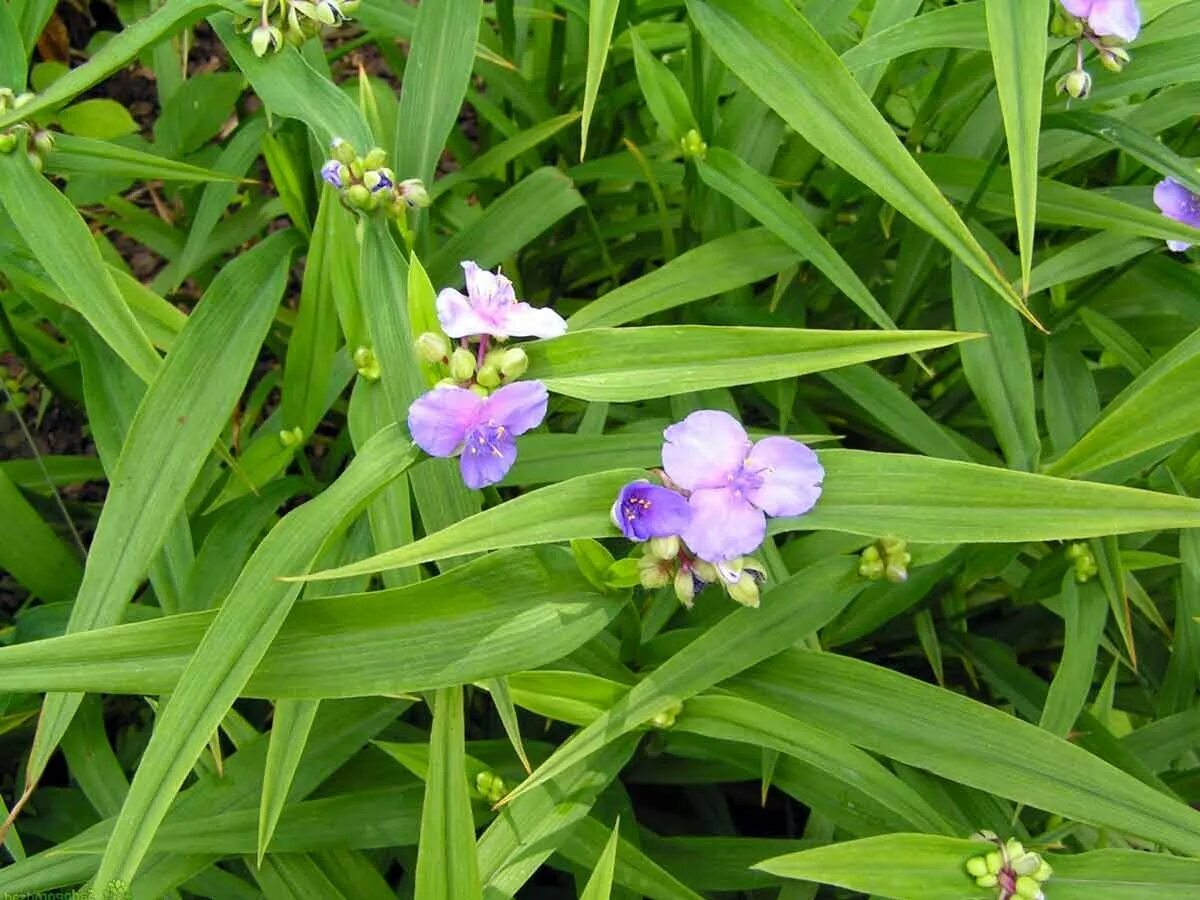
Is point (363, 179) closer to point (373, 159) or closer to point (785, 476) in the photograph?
point (373, 159)

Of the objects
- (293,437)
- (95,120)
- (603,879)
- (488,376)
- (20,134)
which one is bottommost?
(603,879)

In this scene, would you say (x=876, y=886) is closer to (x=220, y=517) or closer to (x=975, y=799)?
(x=975, y=799)

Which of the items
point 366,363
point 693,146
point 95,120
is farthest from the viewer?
point 95,120

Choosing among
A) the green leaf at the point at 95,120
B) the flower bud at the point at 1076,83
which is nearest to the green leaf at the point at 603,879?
the flower bud at the point at 1076,83

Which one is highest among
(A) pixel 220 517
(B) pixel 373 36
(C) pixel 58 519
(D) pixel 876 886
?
(B) pixel 373 36

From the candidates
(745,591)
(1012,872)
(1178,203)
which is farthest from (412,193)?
(1178,203)

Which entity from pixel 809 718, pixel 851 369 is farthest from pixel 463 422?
pixel 851 369

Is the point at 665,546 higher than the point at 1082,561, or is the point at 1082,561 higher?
the point at 1082,561
